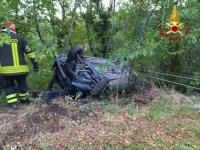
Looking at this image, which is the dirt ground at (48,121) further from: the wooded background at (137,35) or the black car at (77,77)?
the wooded background at (137,35)

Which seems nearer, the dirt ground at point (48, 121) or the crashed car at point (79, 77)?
the dirt ground at point (48, 121)

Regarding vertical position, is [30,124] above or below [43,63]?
below

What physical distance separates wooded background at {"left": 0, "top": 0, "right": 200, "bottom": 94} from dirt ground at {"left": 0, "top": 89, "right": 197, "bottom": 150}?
3.17 feet

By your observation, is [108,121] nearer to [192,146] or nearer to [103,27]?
[192,146]

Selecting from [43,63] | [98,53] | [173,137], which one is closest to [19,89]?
[43,63]

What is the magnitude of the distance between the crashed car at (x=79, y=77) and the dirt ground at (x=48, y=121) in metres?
0.29

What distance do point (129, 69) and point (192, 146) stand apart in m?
2.46

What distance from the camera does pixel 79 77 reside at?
15.4ft

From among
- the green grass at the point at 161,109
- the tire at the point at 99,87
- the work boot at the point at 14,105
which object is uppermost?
the tire at the point at 99,87

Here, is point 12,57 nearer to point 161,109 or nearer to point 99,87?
point 99,87

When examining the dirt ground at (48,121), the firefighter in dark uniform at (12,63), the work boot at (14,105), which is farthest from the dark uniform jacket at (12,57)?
the dirt ground at (48,121)

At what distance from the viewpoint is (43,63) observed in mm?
6074

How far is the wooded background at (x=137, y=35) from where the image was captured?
436cm

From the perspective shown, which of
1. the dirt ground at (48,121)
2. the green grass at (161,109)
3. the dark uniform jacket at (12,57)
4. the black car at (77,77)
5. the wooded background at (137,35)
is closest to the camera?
the dirt ground at (48,121)
